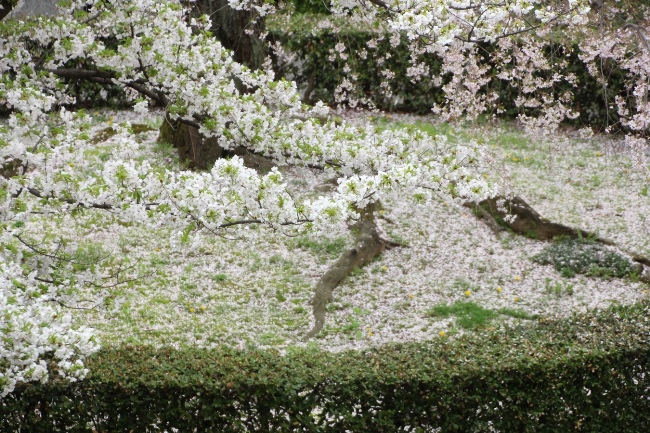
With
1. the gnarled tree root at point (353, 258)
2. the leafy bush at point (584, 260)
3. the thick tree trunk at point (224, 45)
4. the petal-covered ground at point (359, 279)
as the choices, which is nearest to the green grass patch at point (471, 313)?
the petal-covered ground at point (359, 279)

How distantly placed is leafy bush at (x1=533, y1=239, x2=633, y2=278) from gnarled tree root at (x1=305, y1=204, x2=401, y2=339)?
186cm

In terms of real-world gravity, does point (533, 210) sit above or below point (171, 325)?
above

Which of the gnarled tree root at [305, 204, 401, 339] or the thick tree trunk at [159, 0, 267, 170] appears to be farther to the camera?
the thick tree trunk at [159, 0, 267, 170]

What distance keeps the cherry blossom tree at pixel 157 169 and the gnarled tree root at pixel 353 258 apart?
2543 millimetres

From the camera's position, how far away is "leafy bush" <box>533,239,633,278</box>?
8.79 meters

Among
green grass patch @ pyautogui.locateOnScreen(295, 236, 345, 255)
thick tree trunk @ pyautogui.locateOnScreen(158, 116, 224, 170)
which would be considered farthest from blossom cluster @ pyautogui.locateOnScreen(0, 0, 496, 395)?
thick tree trunk @ pyautogui.locateOnScreen(158, 116, 224, 170)

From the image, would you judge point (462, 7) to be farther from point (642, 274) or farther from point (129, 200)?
point (642, 274)

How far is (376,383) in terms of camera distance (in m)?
4.71

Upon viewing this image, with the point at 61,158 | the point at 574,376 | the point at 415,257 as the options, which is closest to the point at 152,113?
the point at 415,257

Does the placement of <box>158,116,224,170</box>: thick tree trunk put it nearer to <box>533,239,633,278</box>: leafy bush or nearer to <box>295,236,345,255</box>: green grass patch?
<box>295,236,345,255</box>: green grass patch

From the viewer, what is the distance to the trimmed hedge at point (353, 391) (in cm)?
467

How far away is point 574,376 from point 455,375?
0.83 metres

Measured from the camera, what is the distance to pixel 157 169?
466cm

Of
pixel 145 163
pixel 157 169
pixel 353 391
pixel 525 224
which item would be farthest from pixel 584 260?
pixel 145 163
